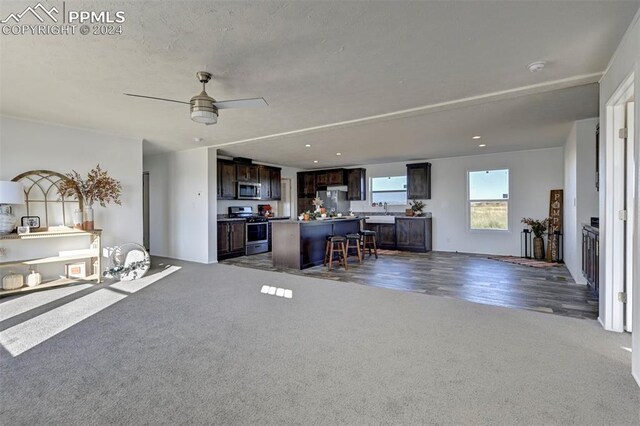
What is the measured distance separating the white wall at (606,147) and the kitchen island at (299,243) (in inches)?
164

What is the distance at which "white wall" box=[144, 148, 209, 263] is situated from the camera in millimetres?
6645

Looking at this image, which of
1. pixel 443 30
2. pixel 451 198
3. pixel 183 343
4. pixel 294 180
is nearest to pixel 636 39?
pixel 443 30

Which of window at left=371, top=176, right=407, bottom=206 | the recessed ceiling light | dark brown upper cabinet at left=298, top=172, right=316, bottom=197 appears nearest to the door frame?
the recessed ceiling light

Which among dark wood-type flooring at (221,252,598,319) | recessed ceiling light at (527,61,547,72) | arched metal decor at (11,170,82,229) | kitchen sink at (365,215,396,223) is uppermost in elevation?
recessed ceiling light at (527,61,547,72)

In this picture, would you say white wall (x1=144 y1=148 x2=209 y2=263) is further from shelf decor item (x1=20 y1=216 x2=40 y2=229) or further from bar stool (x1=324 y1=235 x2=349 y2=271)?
shelf decor item (x1=20 y1=216 x2=40 y2=229)

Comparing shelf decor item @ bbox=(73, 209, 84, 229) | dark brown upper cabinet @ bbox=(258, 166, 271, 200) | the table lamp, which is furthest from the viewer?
dark brown upper cabinet @ bbox=(258, 166, 271, 200)

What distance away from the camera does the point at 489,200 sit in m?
7.53

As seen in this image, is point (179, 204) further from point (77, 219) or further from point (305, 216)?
point (305, 216)

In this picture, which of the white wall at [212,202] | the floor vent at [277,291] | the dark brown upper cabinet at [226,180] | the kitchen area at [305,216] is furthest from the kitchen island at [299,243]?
the dark brown upper cabinet at [226,180]

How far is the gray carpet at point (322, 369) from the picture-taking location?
1722mm

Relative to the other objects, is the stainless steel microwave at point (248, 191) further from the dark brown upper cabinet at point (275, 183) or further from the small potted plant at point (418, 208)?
the small potted plant at point (418, 208)

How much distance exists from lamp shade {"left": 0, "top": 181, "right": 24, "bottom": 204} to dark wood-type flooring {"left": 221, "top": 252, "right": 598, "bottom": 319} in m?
3.46

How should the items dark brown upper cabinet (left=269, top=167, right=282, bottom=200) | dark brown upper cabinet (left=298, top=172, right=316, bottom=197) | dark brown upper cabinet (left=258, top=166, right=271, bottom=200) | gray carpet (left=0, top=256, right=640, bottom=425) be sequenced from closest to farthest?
gray carpet (left=0, top=256, right=640, bottom=425)
dark brown upper cabinet (left=258, top=166, right=271, bottom=200)
dark brown upper cabinet (left=269, top=167, right=282, bottom=200)
dark brown upper cabinet (left=298, top=172, right=316, bottom=197)

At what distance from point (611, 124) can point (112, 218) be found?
6732 millimetres
